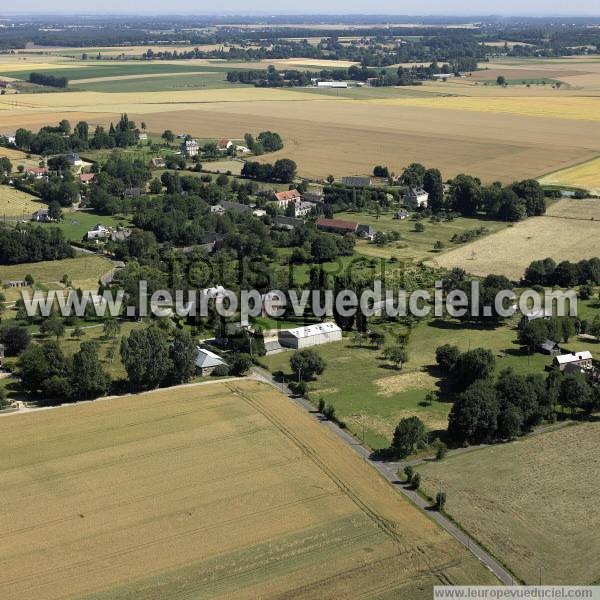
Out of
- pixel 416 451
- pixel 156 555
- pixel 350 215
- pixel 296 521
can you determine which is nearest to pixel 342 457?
pixel 416 451

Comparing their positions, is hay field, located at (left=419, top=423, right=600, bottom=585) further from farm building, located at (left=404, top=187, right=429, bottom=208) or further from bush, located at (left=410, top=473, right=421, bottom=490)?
farm building, located at (left=404, top=187, right=429, bottom=208)

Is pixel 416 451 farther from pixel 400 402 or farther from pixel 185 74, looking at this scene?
pixel 185 74

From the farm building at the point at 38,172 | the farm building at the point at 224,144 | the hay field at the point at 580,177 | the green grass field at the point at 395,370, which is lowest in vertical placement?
the green grass field at the point at 395,370

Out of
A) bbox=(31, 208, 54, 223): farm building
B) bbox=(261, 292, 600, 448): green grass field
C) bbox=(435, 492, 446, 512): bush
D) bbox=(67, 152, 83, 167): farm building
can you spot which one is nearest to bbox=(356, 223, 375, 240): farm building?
bbox=(261, 292, 600, 448): green grass field

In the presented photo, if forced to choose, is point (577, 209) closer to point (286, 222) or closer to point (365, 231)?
point (365, 231)

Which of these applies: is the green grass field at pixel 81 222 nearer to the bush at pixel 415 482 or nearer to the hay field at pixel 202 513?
the hay field at pixel 202 513

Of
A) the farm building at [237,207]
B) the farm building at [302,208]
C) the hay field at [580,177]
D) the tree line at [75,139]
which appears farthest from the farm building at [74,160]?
the hay field at [580,177]
